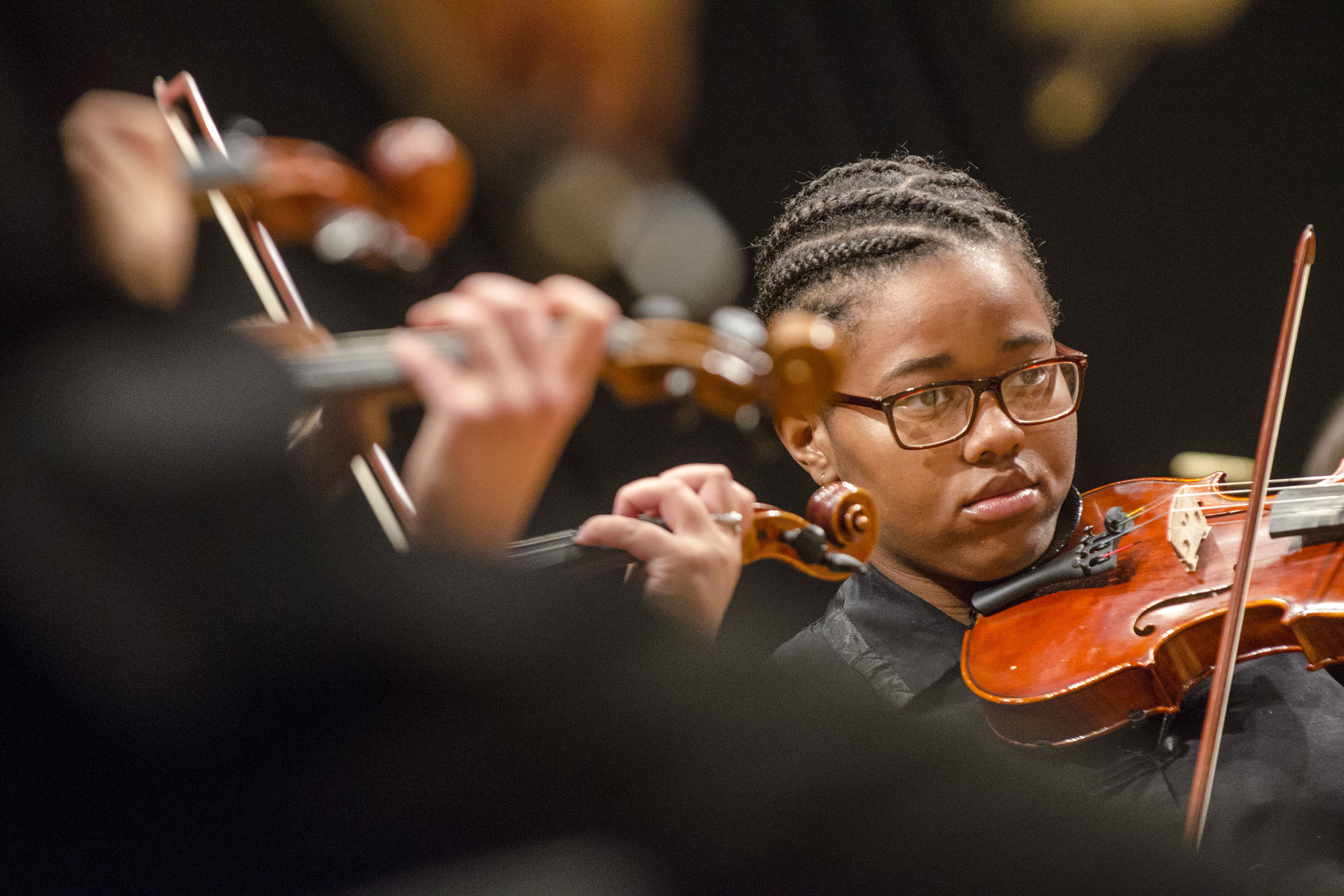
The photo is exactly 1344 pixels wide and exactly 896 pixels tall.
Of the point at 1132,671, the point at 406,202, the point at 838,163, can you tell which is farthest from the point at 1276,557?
the point at 406,202

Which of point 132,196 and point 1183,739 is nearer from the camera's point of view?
point 132,196

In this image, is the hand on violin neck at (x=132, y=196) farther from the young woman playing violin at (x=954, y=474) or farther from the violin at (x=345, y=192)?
the young woman playing violin at (x=954, y=474)

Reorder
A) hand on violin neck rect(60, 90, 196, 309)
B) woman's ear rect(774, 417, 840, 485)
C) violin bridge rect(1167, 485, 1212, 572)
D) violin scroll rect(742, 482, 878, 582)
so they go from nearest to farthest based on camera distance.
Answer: hand on violin neck rect(60, 90, 196, 309) < violin scroll rect(742, 482, 878, 582) < violin bridge rect(1167, 485, 1212, 572) < woman's ear rect(774, 417, 840, 485)

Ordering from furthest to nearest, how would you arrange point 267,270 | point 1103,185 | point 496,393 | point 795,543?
point 1103,185 → point 795,543 → point 267,270 → point 496,393

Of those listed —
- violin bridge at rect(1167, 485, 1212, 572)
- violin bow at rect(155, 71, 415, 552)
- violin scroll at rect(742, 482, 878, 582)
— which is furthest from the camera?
violin bridge at rect(1167, 485, 1212, 572)

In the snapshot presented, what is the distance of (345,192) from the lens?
1.81 ft

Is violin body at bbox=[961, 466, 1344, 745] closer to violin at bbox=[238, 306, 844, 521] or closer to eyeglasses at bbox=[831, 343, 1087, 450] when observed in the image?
eyeglasses at bbox=[831, 343, 1087, 450]

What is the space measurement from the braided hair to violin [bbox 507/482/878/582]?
0.77ft

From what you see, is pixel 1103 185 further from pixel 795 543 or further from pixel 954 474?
pixel 795 543

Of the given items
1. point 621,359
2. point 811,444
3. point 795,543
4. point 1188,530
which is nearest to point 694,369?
point 621,359

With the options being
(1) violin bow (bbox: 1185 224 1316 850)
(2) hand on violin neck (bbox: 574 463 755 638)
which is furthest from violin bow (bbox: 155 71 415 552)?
(1) violin bow (bbox: 1185 224 1316 850)

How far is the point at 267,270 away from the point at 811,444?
1.86 feet

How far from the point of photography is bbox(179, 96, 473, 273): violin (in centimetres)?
→ 55

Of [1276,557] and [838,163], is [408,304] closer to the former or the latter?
[838,163]
